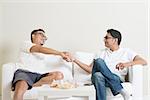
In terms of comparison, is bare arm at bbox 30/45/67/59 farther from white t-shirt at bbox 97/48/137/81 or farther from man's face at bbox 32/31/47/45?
white t-shirt at bbox 97/48/137/81

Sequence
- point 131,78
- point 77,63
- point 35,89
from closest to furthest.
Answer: point 35,89, point 131,78, point 77,63

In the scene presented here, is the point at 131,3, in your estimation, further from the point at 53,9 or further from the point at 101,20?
the point at 53,9

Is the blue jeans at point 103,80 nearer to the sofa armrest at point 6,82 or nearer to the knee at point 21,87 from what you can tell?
the knee at point 21,87

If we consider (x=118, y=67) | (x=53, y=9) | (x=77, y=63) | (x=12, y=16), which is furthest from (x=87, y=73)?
(x=12, y=16)

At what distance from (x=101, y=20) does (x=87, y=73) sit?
1055 mm

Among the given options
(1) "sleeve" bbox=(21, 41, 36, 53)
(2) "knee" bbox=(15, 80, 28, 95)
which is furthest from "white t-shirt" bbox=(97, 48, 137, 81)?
(2) "knee" bbox=(15, 80, 28, 95)

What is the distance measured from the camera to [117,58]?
3941 mm

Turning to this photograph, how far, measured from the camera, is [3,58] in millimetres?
4828

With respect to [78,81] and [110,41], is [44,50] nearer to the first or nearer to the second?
[78,81]

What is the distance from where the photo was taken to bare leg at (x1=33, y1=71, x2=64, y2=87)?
3.62m

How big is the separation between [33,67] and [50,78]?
12.2 inches

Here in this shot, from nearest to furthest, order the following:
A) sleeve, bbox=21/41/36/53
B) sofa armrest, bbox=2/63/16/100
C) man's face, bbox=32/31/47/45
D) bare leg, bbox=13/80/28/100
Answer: bare leg, bbox=13/80/28/100 < sofa armrest, bbox=2/63/16/100 < sleeve, bbox=21/41/36/53 < man's face, bbox=32/31/47/45

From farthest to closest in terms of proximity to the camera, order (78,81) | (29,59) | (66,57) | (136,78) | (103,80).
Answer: (78,81) → (29,59) → (66,57) → (136,78) → (103,80)

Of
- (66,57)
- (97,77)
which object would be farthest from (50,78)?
(97,77)
